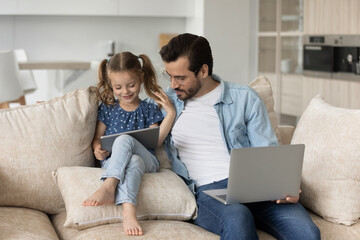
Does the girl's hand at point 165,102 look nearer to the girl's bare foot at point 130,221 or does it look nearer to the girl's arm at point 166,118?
the girl's arm at point 166,118

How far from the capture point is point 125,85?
2365mm

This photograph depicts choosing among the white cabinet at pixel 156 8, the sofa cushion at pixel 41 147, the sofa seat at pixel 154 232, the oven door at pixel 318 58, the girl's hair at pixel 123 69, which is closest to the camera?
the sofa seat at pixel 154 232

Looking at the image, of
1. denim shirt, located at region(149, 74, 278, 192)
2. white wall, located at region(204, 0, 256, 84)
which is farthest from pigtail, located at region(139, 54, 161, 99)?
white wall, located at region(204, 0, 256, 84)

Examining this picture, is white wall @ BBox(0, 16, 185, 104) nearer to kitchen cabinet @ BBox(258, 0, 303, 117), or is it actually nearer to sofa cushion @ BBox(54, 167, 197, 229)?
kitchen cabinet @ BBox(258, 0, 303, 117)

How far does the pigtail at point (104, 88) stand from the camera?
7.98ft

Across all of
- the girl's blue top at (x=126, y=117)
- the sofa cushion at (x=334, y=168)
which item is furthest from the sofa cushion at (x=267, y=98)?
the girl's blue top at (x=126, y=117)

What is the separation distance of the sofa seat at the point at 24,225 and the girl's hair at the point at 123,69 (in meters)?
0.54

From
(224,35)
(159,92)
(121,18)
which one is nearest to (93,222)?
(159,92)

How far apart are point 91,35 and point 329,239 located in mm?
4426

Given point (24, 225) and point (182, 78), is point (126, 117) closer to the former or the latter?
point (182, 78)

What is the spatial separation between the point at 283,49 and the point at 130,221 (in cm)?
358

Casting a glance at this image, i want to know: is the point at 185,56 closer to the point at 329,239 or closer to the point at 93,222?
the point at 93,222

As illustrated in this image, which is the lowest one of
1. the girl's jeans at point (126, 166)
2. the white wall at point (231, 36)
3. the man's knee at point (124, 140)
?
the girl's jeans at point (126, 166)

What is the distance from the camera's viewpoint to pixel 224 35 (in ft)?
18.8
